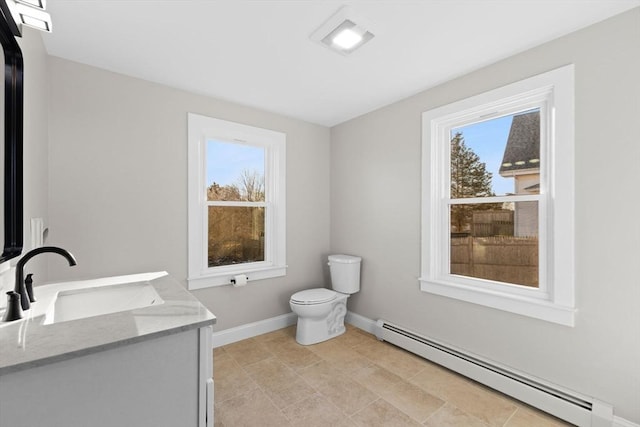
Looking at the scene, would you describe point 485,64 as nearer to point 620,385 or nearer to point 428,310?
point 428,310

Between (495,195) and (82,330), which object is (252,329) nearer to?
(82,330)

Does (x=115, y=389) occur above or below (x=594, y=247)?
below

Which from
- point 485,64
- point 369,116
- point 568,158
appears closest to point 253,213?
point 369,116

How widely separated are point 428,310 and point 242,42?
8.05 feet

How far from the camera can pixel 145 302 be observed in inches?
→ 55.7

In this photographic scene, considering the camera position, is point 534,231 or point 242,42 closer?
point 242,42

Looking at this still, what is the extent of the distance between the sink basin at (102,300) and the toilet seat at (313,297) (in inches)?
55.2

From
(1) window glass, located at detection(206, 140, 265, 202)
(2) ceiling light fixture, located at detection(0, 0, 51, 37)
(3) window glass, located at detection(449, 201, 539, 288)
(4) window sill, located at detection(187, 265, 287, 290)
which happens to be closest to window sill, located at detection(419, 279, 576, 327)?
(3) window glass, located at detection(449, 201, 539, 288)

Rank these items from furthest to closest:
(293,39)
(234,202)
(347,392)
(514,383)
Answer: (234,202)
(347,392)
(514,383)
(293,39)

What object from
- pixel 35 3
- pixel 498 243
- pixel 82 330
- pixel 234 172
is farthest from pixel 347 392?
pixel 35 3

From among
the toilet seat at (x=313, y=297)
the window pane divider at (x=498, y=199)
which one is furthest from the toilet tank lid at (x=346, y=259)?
the window pane divider at (x=498, y=199)

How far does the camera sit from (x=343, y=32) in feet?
5.61

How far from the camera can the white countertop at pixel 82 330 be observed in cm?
79

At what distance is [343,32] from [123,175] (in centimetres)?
188
